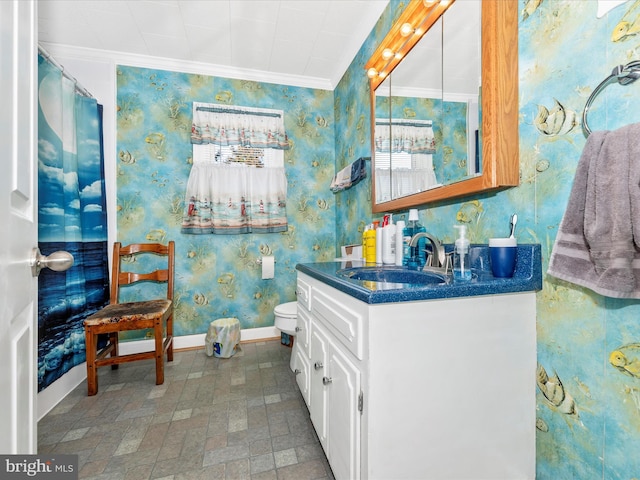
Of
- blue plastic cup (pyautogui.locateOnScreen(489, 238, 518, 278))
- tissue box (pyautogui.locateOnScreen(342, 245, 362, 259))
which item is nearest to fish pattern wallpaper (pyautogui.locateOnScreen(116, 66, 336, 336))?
tissue box (pyautogui.locateOnScreen(342, 245, 362, 259))

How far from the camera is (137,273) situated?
2354 millimetres

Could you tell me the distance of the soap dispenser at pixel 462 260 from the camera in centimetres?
103

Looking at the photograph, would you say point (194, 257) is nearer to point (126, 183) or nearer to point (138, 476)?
point (126, 183)

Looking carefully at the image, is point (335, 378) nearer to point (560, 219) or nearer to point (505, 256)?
point (505, 256)

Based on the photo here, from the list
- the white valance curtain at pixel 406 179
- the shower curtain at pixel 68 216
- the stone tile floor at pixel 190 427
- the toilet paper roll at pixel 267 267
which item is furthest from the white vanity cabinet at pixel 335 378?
the shower curtain at pixel 68 216

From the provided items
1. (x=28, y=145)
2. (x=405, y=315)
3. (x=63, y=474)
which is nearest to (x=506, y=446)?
(x=405, y=315)

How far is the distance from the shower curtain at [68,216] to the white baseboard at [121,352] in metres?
0.06

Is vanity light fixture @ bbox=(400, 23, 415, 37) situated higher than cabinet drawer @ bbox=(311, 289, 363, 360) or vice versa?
vanity light fixture @ bbox=(400, 23, 415, 37)

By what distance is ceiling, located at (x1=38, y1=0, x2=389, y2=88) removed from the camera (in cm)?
185

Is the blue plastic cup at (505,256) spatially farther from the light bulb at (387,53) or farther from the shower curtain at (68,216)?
the shower curtain at (68,216)

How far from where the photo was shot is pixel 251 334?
103 inches

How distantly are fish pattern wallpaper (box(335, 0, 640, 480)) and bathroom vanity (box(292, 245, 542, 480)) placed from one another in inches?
2.3

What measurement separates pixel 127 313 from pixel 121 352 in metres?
0.77

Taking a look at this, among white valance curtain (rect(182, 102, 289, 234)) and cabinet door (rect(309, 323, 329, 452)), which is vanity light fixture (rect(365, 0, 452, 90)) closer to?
white valance curtain (rect(182, 102, 289, 234))
